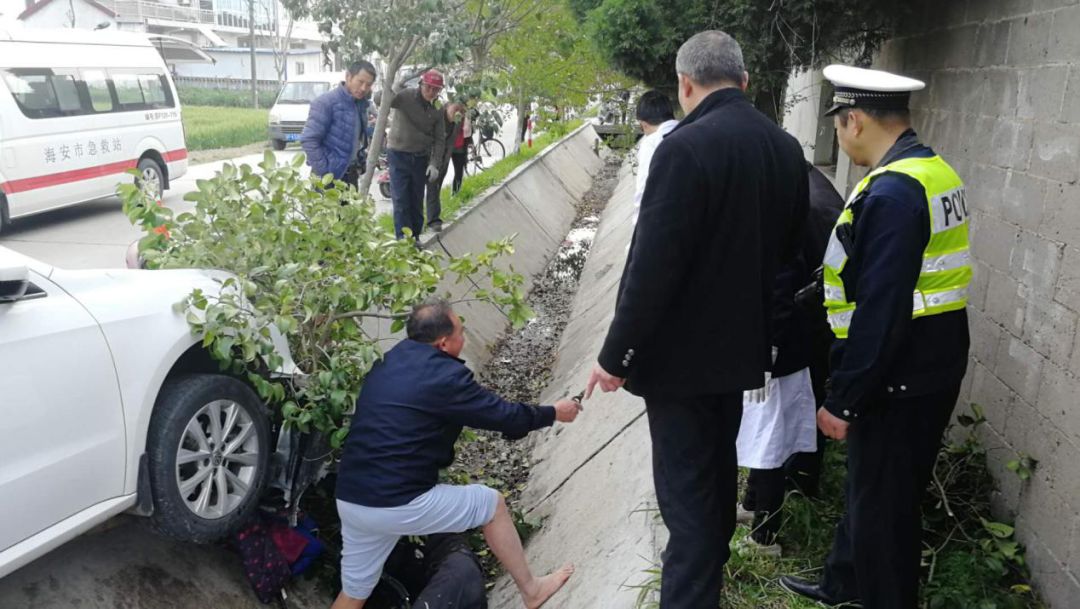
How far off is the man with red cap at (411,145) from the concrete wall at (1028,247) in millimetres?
5090

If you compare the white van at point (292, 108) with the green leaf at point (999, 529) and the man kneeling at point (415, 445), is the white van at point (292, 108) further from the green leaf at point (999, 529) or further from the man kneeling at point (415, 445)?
the green leaf at point (999, 529)

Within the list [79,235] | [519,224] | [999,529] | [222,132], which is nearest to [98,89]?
[79,235]

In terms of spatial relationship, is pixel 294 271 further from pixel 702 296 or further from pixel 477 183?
pixel 477 183

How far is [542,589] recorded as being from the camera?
416 centimetres

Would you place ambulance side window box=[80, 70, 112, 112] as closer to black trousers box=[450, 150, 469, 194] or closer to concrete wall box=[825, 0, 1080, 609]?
black trousers box=[450, 150, 469, 194]

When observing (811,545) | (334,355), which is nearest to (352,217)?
(334,355)

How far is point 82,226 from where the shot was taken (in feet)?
41.2

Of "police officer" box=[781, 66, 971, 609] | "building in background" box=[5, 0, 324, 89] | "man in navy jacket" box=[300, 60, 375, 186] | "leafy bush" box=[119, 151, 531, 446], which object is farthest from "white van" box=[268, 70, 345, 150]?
"building in background" box=[5, 0, 324, 89]

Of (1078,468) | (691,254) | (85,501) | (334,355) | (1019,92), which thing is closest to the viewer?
(691,254)

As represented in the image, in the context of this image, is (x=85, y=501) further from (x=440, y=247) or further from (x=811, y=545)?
(x=440, y=247)

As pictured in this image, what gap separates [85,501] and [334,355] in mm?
1393

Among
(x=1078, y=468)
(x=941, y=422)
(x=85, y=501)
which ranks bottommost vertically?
(x=85, y=501)

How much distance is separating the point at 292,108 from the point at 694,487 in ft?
72.0

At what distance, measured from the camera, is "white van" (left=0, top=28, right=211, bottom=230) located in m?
11.1
